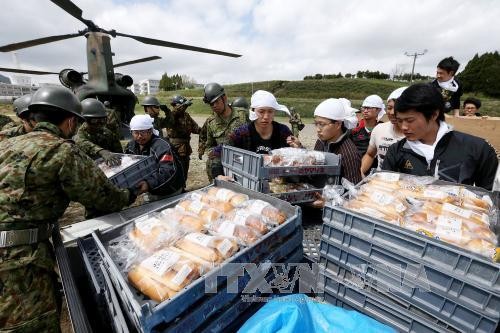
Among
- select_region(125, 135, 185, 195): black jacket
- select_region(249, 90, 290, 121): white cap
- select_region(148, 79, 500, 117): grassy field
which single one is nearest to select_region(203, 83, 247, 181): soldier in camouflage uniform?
select_region(125, 135, 185, 195): black jacket

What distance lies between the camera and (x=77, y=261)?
7.61ft

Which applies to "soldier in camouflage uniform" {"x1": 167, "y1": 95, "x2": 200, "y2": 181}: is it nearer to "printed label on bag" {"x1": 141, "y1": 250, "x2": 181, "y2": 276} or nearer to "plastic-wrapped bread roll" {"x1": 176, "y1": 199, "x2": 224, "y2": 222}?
"plastic-wrapped bread roll" {"x1": 176, "y1": 199, "x2": 224, "y2": 222}

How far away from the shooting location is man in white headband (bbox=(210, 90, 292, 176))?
9.66 feet

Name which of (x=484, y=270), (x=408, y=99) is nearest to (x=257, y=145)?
(x=408, y=99)

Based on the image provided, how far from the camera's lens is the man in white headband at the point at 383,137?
336 cm

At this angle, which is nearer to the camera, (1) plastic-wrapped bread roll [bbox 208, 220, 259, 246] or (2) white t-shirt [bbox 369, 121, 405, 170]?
(1) plastic-wrapped bread roll [bbox 208, 220, 259, 246]

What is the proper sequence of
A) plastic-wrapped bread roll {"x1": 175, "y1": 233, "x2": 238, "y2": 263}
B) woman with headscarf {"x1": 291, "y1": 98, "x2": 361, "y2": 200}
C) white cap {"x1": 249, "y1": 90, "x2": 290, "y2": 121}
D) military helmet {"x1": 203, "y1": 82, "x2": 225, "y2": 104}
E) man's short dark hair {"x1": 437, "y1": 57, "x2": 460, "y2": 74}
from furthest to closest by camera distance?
man's short dark hair {"x1": 437, "y1": 57, "x2": 460, "y2": 74}, military helmet {"x1": 203, "y1": 82, "x2": 225, "y2": 104}, white cap {"x1": 249, "y1": 90, "x2": 290, "y2": 121}, woman with headscarf {"x1": 291, "y1": 98, "x2": 361, "y2": 200}, plastic-wrapped bread roll {"x1": 175, "y1": 233, "x2": 238, "y2": 263}

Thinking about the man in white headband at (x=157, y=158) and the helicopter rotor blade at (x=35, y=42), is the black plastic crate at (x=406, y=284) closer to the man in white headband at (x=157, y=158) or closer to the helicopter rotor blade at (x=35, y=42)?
the man in white headband at (x=157, y=158)

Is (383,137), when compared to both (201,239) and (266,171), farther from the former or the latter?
(201,239)

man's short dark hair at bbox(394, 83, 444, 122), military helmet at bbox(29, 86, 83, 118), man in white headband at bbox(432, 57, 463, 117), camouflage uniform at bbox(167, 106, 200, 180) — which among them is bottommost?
camouflage uniform at bbox(167, 106, 200, 180)

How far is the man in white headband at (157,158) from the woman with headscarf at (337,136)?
6.31 feet

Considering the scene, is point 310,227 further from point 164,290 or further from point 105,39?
point 105,39

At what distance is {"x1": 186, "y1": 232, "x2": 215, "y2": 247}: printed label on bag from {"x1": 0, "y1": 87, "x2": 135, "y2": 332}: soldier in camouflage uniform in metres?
1.10

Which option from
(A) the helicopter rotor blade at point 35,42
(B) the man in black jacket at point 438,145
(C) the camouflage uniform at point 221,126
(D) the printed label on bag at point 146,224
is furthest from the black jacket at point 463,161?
(A) the helicopter rotor blade at point 35,42
